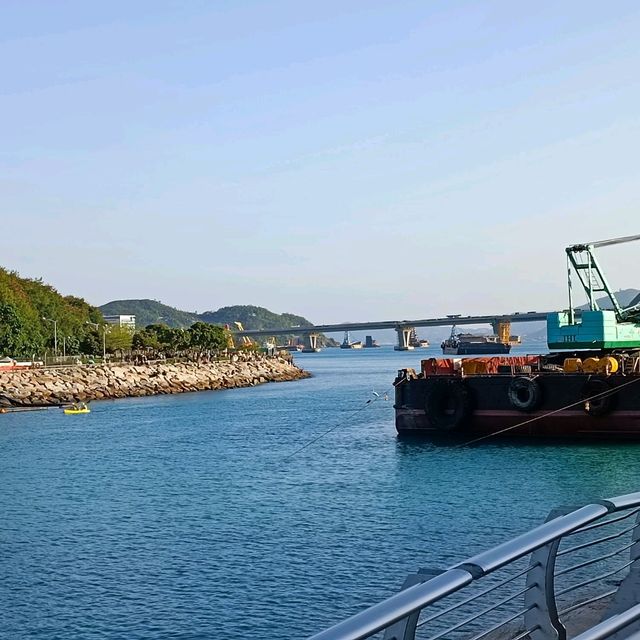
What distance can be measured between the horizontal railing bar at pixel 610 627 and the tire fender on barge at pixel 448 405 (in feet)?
140

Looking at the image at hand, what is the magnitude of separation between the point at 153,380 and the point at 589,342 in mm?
72247

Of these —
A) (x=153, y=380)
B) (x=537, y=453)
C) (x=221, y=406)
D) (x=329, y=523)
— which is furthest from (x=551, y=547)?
(x=153, y=380)

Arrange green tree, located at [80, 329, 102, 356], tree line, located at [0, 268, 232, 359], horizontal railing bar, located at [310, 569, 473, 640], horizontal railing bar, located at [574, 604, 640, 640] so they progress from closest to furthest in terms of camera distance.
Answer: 1. horizontal railing bar, located at [310, 569, 473, 640]
2. horizontal railing bar, located at [574, 604, 640, 640]
3. tree line, located at [0, 268, 232, 359]
4. green tree, located at [80, 329, 102, 356]

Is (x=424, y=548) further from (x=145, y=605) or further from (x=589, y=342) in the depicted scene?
(x=589, y=342)

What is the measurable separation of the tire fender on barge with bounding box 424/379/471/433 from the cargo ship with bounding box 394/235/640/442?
0.05 meters

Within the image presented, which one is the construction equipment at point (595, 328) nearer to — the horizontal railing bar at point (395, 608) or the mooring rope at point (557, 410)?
the mooring rope at point (557, 410)

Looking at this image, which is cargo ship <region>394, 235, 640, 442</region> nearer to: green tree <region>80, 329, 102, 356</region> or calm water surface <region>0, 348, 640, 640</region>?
calm water surface <region>0, 348, 640, 640</region>

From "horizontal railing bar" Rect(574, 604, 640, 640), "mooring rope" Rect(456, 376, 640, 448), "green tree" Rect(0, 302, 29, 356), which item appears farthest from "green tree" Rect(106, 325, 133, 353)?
"horizontal railing bar" Rect(574, 604, 640, 640)

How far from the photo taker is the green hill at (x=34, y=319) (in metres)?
119

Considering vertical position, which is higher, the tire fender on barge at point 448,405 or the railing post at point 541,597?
the railing post at point 541,597

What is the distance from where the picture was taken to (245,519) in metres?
30.4

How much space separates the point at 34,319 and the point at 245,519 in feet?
360

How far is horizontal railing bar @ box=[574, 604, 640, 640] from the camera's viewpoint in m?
4.43

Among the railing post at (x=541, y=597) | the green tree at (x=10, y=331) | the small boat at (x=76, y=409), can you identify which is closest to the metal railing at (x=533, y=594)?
the railing post at (x=541, y=597)
